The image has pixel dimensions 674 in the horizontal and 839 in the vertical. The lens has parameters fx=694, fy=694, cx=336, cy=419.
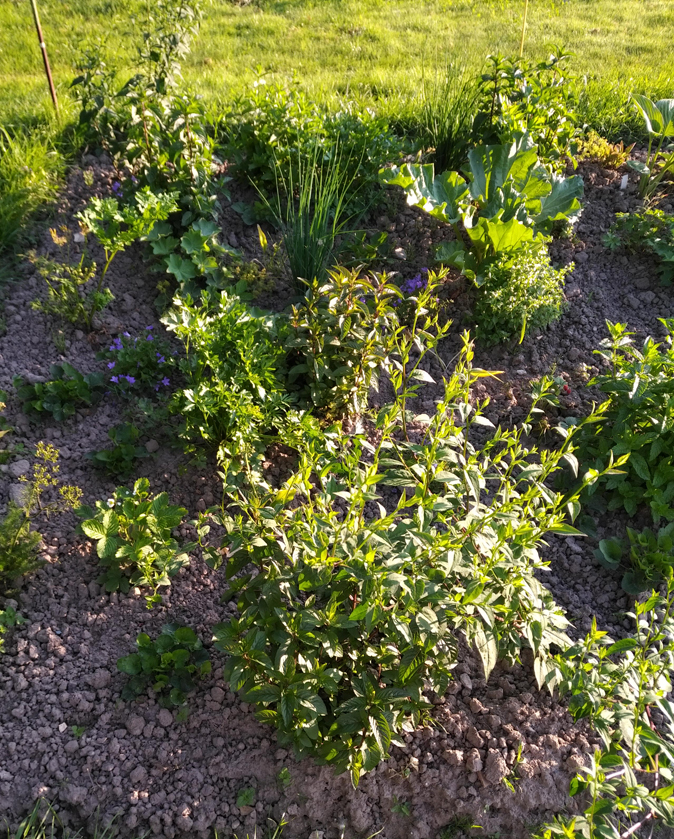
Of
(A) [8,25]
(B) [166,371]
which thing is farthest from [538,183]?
(A) [8,25]

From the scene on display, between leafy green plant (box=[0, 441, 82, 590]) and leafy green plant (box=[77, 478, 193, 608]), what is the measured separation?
0.67 ft

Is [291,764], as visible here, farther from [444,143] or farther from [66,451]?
[444,143]

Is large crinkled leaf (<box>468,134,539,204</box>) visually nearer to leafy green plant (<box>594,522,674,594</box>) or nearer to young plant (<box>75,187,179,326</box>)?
young plant (<box>75,187,179,326</box>)

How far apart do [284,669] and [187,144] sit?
2.91m

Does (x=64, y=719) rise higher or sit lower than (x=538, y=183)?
lower

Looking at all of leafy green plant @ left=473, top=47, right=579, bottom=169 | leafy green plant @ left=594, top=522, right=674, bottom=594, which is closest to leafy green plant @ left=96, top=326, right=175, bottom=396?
leafy green plant @ left=594, top=522, right=674, bottom=594

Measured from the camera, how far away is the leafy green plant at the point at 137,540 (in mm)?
2629

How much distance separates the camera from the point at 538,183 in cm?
376

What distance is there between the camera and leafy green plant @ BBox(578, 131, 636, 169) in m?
4.39

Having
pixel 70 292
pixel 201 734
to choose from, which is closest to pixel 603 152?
pixel 70 292

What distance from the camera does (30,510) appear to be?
2893 millimetres

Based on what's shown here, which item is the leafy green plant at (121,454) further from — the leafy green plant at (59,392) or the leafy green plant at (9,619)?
the leafy green plant at (9,619)

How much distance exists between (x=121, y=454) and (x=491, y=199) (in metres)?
2.35

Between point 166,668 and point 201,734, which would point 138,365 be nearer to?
point 166,668
